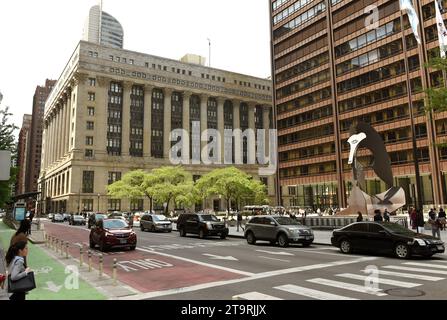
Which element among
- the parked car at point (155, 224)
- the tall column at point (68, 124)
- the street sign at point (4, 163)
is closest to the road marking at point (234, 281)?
the street sign at point (4, 163)

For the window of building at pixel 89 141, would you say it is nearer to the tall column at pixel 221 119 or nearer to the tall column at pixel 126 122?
the tall column at pixel 126 122

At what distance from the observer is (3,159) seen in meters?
9.94

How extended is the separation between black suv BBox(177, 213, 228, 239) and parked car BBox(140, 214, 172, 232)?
502 cm

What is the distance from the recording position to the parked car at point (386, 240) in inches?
613

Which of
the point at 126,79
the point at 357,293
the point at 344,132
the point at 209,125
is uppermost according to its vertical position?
the point at 126,79

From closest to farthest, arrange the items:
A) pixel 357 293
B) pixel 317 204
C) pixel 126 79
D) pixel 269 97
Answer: pixel 357 293
pixel 317 204
pixel 126 79
pixel 269 97

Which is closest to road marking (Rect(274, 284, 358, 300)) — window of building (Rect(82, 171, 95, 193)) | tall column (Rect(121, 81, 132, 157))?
window of building (Rect(82, 171, 95, 193))

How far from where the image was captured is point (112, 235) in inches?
777

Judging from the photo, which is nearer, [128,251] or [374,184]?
[128,251]

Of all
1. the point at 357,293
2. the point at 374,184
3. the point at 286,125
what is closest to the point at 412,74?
the point at 374,184

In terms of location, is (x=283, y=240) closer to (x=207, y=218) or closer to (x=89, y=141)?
(x=207, y=218)
